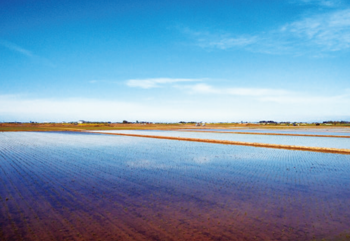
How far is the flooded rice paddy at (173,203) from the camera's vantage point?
670 cm

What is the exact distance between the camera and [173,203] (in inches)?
356

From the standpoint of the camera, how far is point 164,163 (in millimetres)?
17656

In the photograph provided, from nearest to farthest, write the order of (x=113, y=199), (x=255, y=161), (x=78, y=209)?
(x=78, y=209)
(x=113, y=199)
(x=255, y=161)

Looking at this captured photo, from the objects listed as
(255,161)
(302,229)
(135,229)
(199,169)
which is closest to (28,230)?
(135,229)

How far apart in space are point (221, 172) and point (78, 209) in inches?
346

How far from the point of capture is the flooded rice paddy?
6703 mm

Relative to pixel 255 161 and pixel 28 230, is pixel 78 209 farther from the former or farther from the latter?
pixel 255 161

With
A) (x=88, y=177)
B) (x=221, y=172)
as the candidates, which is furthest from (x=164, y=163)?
(x=88, y=177)

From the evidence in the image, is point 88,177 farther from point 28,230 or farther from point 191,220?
point 191,220

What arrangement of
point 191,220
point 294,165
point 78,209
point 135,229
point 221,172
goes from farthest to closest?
point 294,165 → point 221,172 → point 78,209 → point 191,220 → point 135,229

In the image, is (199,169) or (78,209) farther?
(199,169)

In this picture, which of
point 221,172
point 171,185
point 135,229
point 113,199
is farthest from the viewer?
point 221,172

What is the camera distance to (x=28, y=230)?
263 inches

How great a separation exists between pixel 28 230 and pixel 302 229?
7.56 m
